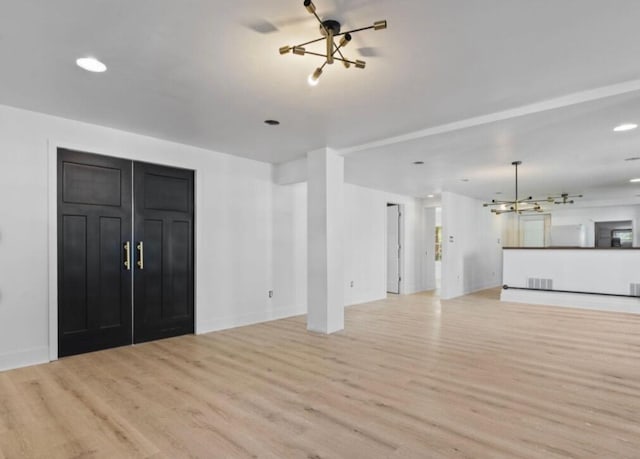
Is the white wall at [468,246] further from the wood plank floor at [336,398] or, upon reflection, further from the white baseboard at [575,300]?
the wood plank floor at [336,398]

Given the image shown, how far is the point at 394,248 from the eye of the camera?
29.7 ft

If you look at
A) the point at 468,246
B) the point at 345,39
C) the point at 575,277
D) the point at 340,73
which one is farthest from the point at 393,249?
the point at 345,39

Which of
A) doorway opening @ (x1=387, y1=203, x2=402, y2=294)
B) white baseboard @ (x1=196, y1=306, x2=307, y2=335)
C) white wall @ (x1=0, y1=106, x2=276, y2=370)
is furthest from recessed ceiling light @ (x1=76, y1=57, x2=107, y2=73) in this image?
doorway opening @ (x1=387, y1=203, x2=402, y2=294)

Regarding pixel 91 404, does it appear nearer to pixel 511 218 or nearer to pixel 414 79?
pixel 414 79

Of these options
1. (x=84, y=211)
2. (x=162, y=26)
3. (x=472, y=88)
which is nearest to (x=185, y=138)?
(x=84, y=211)

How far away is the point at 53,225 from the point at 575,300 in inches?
351

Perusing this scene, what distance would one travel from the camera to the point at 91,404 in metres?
2.76

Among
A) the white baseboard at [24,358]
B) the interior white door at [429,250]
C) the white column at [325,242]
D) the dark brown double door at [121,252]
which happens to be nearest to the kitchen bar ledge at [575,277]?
the interior white door at [429,250]

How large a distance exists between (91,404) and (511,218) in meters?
12.6

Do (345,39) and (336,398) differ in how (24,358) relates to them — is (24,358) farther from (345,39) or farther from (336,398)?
(345,39)

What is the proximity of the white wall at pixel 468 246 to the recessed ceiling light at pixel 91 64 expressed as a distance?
24.0 feet

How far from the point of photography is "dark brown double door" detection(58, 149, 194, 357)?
394cm

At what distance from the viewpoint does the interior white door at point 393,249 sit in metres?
9.01

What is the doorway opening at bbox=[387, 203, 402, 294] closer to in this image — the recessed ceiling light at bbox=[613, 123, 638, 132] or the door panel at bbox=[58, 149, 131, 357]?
the recessed ceiling light at bbox=[613, 123, 638, 132]
